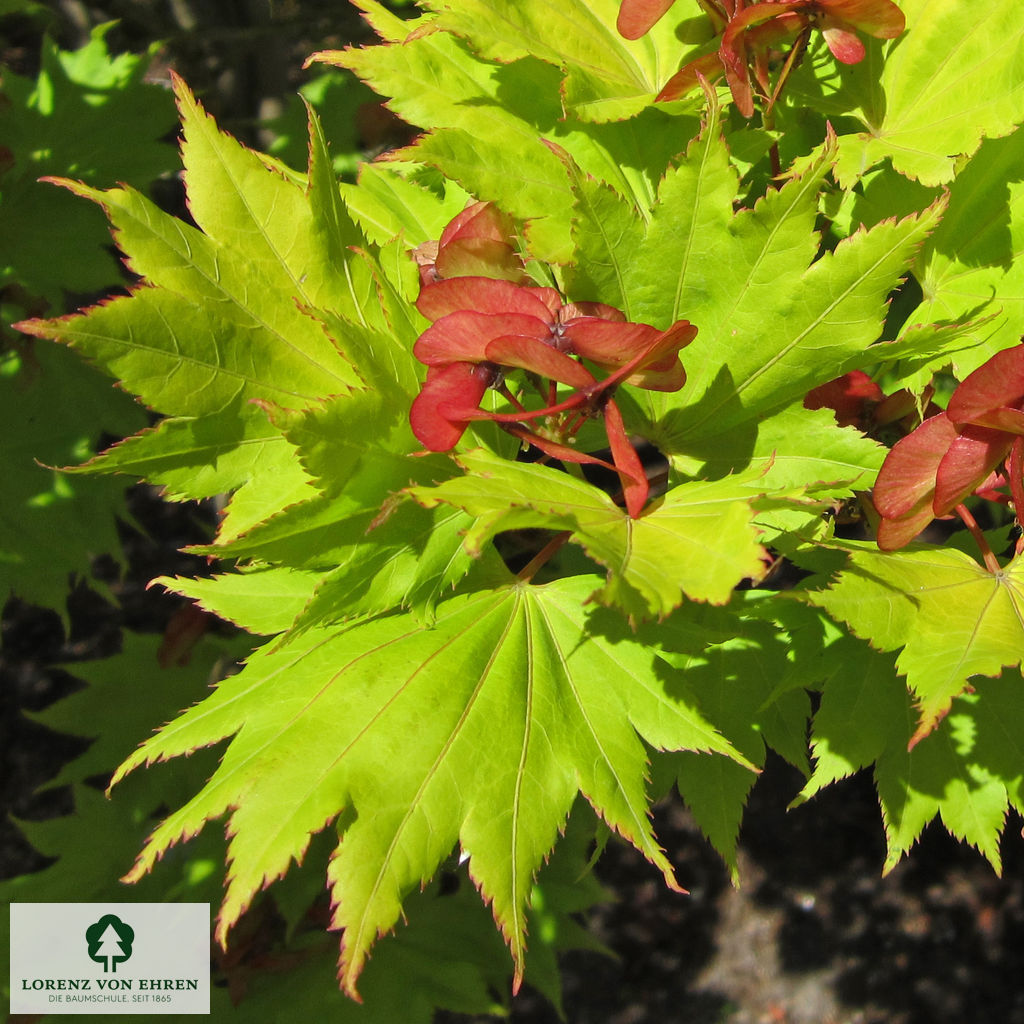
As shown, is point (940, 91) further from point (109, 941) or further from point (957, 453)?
point (109, 941)

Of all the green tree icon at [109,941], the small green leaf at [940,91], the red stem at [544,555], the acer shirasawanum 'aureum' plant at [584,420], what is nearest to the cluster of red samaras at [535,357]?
the acer shirasawanum 'aureum' plant at [584,420]

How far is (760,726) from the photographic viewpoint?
1.05m

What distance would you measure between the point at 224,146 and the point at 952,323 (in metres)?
0.76

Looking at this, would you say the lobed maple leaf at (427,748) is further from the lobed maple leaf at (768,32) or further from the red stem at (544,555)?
the lobed maple leaf at (768,32)

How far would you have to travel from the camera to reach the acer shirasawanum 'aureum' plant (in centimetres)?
80

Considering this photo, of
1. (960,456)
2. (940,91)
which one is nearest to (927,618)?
(960,456)

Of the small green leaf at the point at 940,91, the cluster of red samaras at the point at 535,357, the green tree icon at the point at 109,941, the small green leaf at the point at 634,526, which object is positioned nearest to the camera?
the small green leaf at the point at 634,526

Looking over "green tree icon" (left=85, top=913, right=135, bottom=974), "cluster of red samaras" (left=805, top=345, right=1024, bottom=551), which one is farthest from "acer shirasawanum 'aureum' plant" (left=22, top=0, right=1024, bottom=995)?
"green tree icon" (left=85, top=913, right=135, bottom=974)

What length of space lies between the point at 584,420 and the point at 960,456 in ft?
1.11

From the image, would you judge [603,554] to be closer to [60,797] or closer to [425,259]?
[425,259]

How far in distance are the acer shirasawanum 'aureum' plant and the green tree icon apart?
4.46 feet

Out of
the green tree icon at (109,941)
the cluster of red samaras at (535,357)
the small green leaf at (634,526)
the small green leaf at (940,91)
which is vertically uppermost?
the small green leaf at (940,91)

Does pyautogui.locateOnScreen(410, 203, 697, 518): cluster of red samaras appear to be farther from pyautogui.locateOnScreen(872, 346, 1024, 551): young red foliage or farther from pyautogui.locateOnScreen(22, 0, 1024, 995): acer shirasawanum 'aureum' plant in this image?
pyautogui.locateOnScreen(872, 346, 1024, 551): young red foliage

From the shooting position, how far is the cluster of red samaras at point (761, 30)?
858 millimetres
